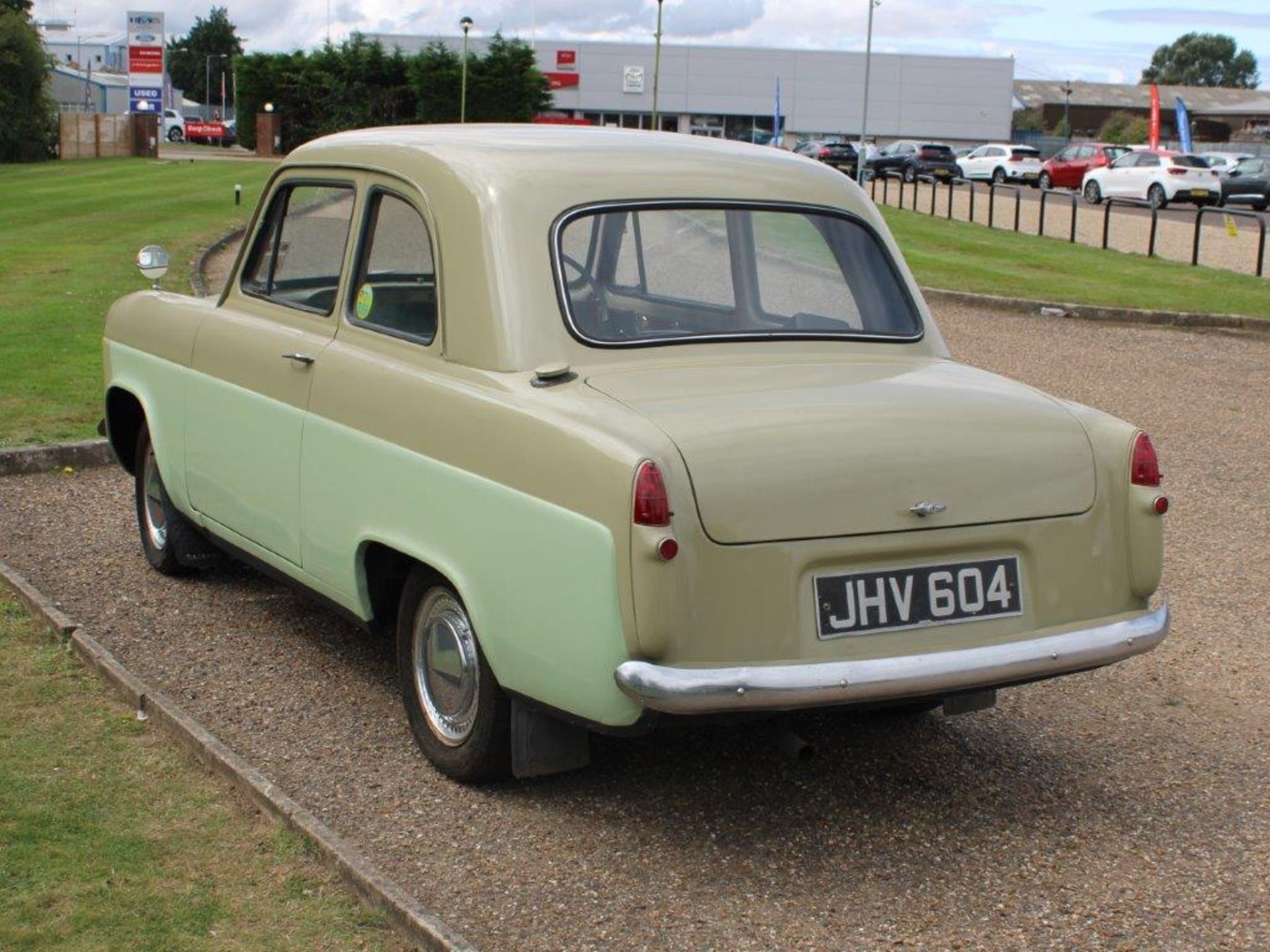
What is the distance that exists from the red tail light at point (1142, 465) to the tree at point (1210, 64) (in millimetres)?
174130

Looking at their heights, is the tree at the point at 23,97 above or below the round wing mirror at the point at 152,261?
above

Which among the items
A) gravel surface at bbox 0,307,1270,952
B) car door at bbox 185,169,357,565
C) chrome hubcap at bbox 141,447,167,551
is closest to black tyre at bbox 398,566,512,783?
gravel surface at bbox 0,307,1270,952

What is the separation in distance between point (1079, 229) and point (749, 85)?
6843 cm

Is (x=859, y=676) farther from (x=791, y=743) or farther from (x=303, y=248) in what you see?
(x=303, y=248)

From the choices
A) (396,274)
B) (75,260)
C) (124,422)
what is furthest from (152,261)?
(75,260)

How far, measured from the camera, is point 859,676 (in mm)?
4016

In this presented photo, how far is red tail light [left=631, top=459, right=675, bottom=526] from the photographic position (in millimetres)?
3871

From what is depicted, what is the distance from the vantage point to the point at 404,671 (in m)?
4.95

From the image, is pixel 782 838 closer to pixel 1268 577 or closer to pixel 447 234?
pixel 447 234

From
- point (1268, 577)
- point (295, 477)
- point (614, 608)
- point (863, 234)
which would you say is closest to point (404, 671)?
point (295, 477)

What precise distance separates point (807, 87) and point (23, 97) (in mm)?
53826

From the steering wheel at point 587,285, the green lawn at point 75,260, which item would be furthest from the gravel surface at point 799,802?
the green lawn at point 75,260

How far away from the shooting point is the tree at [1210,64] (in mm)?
168000

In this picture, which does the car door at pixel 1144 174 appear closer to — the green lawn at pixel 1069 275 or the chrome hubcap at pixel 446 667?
the green lawn at pixel 1069 275
